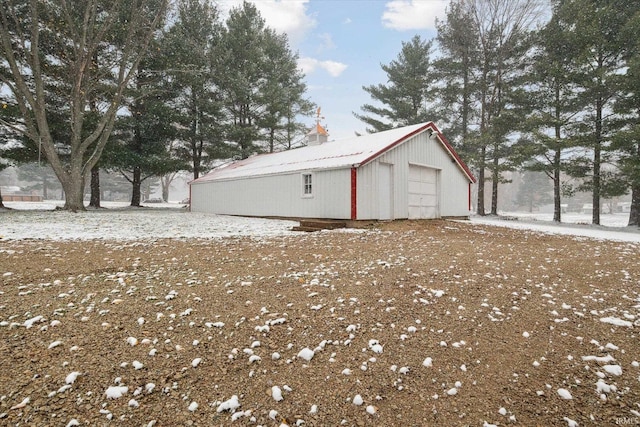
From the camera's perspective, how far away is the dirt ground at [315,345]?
6.20 feet

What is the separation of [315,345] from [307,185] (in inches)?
425

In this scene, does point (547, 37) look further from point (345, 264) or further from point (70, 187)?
point (70, 187)

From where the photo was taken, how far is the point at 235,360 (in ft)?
7.71

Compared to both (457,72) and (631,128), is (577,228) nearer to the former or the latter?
(631,128)

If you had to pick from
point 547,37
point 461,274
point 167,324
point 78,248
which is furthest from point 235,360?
point 547,37

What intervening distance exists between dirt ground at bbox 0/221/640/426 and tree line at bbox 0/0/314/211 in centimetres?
1295

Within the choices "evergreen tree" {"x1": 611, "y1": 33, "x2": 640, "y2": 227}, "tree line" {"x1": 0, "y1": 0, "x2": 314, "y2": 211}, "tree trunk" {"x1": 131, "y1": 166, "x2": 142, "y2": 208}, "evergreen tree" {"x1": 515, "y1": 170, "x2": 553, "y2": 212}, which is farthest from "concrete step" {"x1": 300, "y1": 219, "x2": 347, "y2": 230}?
"evergreen tree" {"x1": 515, "y1": 170, "x2": 553, "y2": 212}

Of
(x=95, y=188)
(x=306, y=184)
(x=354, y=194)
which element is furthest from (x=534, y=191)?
(x=95, y=188)

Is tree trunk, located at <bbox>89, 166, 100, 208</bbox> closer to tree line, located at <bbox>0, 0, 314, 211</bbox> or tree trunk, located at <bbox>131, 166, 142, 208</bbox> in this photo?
tree line, located at <bbox>0, 0, 314, 211</bbox>

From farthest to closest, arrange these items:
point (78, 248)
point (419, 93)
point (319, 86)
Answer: point (319, 86), point (419, 93), point (78, 248)

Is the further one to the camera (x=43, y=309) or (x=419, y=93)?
(x=419, y=93)

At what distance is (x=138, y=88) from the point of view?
62.8 feet

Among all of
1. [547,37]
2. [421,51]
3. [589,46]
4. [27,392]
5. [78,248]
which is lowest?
[27,392]

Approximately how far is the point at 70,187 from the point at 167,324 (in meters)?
15.0
